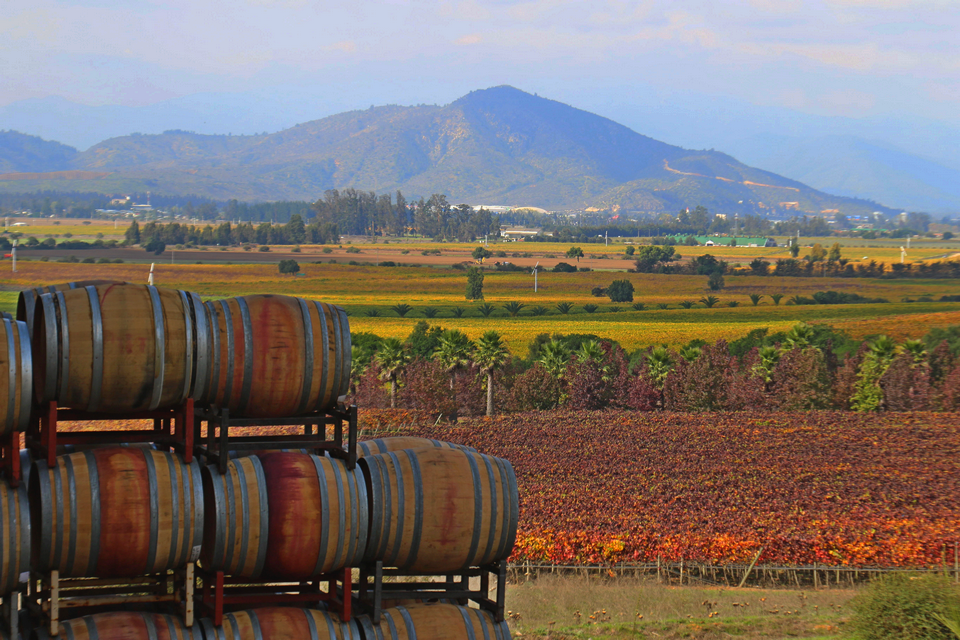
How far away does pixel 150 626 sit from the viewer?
5.87 metres

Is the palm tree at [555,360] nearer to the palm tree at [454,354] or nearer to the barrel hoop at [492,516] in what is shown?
the palm tree at [454,354]

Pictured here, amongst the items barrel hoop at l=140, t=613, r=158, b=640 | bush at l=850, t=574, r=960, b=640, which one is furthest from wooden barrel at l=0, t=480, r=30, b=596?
bush at l=850, t=574, r=960, b=640

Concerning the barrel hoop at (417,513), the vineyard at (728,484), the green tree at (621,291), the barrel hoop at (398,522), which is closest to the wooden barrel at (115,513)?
the barrel hoop at (398,522)

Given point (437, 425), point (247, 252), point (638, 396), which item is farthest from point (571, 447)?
point (247, 252)

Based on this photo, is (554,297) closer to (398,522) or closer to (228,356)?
(398,522)

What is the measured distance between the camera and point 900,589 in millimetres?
9383

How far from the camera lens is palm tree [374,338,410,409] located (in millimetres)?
40094

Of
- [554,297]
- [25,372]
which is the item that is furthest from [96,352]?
[554,297]

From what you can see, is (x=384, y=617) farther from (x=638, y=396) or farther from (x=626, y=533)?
(x=638, y=396)

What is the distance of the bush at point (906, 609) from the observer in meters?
9.02

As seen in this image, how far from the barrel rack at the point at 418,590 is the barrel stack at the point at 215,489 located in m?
0.02

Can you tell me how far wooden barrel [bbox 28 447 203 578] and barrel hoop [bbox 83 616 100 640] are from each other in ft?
0.86

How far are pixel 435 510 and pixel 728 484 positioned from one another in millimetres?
19880

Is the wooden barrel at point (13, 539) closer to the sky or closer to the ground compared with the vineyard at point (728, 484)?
closer to the sky
